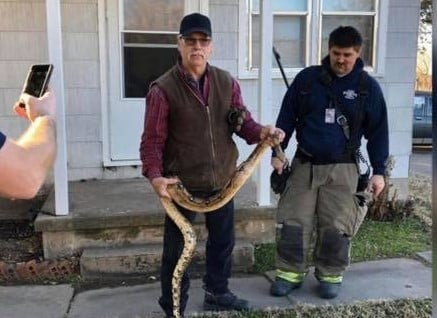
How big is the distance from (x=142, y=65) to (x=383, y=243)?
9.24ft

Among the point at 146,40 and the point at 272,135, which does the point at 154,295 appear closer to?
the point at 272,135

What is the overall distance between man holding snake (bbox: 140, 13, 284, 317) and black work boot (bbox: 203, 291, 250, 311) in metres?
0.23

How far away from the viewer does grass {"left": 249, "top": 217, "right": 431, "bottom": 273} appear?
454 centimetres

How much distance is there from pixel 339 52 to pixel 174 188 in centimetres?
137

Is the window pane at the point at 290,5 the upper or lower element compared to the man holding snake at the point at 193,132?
upper

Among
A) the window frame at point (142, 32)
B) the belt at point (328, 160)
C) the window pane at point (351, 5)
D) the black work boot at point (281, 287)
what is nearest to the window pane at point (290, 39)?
the window pane at point (351, 5)

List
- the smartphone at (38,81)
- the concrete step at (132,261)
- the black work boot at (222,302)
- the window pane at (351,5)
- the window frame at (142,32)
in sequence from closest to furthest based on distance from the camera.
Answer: the smartphone at (38,81)
the black work boot at (222,302)
the concrete step at (132,261)
the window frame at (142,32)
the window pane at (351,5)

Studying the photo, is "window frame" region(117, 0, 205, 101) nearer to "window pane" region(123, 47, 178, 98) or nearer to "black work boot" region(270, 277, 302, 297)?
"window pane" region(123, 47, 178, 98)

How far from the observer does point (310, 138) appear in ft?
12.1

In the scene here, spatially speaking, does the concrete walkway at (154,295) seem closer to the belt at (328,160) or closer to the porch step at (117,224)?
the porch step at (117,224)

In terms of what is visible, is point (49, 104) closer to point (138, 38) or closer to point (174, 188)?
point (174, 188)

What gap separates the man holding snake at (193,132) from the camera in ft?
10.1

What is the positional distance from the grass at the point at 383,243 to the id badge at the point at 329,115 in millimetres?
1346

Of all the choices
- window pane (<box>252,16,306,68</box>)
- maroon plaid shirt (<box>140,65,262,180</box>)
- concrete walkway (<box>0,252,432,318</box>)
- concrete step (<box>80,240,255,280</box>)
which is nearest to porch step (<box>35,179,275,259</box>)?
concrete step (<box>80,240,255,280</box>)
